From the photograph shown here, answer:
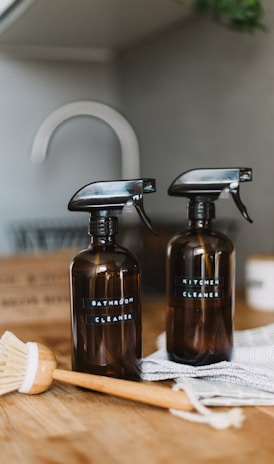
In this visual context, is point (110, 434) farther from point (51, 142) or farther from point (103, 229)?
point (51, 142)

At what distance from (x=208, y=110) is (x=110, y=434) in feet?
3.05

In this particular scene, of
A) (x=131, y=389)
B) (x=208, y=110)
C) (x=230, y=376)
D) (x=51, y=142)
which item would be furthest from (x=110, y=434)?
(x=51, y=142)

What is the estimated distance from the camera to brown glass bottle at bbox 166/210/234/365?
69 cm

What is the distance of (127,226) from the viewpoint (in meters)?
1.14

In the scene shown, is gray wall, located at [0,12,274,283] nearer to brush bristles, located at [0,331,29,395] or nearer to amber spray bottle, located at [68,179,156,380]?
amber spray bottle, located at [68,179,156,380]

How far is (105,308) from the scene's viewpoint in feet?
2.08

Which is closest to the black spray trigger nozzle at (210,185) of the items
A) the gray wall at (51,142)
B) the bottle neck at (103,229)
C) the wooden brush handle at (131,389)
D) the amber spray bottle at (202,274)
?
the amber spray bottle at (202,274)

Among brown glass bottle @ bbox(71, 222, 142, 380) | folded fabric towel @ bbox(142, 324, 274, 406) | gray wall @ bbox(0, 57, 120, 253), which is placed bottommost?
folded fabric towel @ bbox(142, 324, 274, 406)

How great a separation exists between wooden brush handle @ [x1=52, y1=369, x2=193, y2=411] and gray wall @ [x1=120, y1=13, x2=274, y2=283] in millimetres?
670

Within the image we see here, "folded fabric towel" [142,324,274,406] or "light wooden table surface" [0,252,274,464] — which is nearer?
"light wooden table surface" [0,252,274,464]

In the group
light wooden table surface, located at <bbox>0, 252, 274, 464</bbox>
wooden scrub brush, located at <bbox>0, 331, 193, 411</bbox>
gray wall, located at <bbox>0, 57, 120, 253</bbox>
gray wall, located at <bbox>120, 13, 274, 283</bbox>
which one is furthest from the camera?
gray wall, located at <bbox>0, 57, 120, 253</bbox>

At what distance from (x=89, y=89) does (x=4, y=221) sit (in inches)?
16.2

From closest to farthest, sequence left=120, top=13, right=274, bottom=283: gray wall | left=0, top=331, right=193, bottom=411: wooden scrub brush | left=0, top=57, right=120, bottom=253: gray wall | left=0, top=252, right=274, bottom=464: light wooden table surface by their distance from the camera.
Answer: left=0, top=252, right=274, bottom=464: light wooden table surface, left=0, top=331, right=193, bottom=411: wooden scrub brush, left=120, top=13, right=274, bottom=283: gray wall, left=0, top=57, right=120, bottom=253: gray wall

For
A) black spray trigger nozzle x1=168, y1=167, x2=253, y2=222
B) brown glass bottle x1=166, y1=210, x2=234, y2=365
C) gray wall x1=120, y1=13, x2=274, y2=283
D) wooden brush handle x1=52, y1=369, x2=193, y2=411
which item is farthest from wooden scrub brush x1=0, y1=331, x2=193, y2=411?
gray wall x1=120, y1=13, x2=274, y2=283
